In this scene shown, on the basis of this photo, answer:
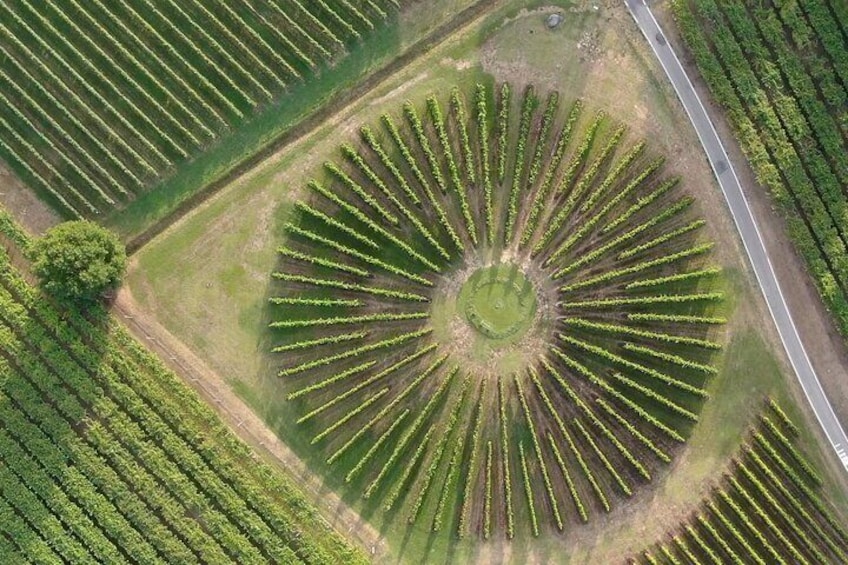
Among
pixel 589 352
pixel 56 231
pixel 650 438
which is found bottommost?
pixel 56 231

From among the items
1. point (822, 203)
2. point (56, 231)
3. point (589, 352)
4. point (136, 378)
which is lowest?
point (136, 378)

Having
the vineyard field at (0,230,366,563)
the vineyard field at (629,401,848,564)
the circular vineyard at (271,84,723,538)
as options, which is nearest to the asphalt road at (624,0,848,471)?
the vineyard field at (629,401,848,564)

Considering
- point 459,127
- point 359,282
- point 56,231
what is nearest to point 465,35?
point 459,127

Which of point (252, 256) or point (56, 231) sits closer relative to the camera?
point (56, 231)

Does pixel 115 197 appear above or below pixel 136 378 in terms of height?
above

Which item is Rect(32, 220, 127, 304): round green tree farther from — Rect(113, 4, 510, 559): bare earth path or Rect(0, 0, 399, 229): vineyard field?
→ Rect(0, 0, 399, 229): vineyard field

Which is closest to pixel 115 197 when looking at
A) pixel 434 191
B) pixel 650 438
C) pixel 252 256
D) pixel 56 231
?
pixel 56 231

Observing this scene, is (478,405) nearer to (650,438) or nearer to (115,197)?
(650,438)

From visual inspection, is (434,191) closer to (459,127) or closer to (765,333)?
(459,127)
